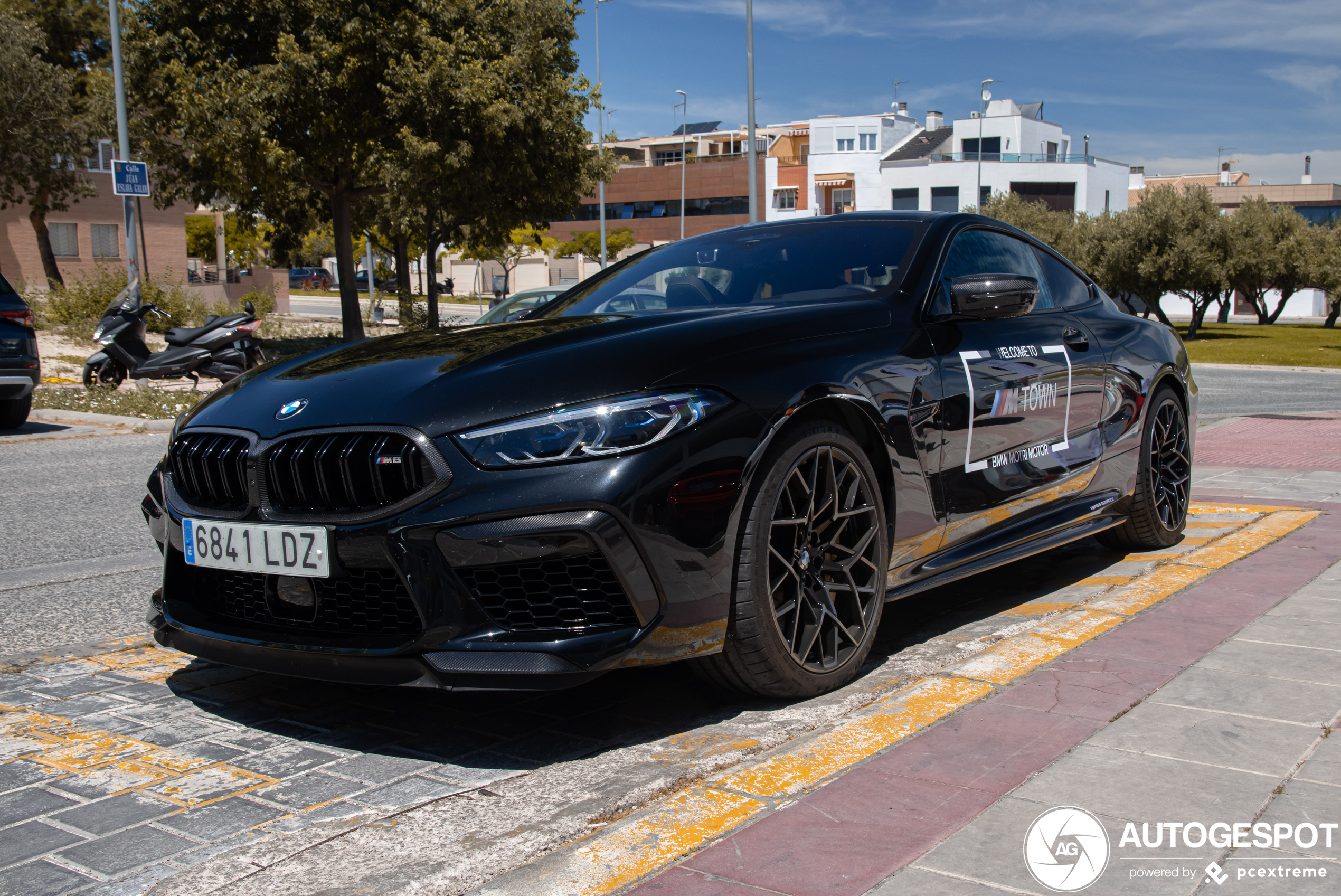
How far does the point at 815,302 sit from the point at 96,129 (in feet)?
102

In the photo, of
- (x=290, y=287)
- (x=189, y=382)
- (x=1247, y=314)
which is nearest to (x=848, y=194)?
(x=1247, y=314)

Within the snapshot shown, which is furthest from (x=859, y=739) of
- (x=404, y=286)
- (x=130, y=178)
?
(x=404, y=286)

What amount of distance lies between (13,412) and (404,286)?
84.1 feet

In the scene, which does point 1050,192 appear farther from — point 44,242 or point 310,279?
point 44,242

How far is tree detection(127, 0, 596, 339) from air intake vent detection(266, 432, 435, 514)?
17.9m

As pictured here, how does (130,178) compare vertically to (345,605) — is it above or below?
above

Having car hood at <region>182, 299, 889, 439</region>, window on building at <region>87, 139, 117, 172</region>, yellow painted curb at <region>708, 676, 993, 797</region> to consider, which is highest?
window on building at <region>87, 139, 117, 172</region>

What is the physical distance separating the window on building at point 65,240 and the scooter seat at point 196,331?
96.0 ft

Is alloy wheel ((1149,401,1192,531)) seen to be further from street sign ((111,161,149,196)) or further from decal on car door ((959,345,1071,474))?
street sign ((111,161,149,196))

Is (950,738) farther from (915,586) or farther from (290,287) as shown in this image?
(290,287)

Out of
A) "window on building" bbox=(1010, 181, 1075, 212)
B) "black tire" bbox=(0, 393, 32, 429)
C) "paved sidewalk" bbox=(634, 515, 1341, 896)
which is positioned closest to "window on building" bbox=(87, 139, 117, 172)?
"black tire" bbox=(0, 393, 32, 429)

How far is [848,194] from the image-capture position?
8594 centimetres

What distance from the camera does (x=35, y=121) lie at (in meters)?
28.5

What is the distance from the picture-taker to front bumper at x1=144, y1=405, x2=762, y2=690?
2.61 meters
